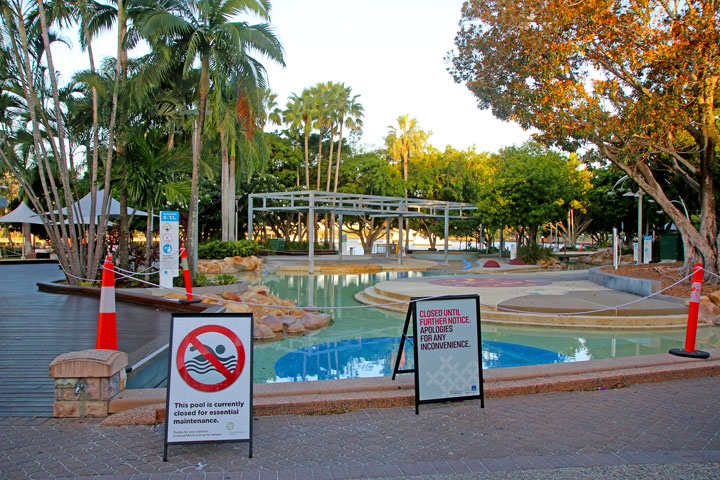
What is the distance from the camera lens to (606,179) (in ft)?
139

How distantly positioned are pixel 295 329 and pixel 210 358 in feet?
21.7

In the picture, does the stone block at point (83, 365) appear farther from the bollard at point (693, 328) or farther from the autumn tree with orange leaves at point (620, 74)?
the autumn tree with orange leaves at point (620, 74)

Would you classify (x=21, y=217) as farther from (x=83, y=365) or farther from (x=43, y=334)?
(x=83, y=365)

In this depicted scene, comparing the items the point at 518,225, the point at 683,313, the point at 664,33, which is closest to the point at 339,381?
the point at 683,313

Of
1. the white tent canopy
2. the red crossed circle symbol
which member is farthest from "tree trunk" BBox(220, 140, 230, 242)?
the red crossed circle symbol

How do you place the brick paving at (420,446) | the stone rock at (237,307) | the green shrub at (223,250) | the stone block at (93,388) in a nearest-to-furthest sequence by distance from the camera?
the brick paving at (420,446) → the stone block at (93,388) → the stone rock at (237,307) → the green shrub at (223,250)

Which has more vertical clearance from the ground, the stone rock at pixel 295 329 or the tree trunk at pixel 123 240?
the tree trunk at pixel 123 240

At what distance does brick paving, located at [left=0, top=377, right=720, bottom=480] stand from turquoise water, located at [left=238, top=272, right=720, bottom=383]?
9.10 ft

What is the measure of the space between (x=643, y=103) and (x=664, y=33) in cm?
170

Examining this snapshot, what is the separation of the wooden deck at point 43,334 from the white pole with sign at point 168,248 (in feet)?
3.32

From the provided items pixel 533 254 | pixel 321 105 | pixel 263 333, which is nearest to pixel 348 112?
pixel 321 105

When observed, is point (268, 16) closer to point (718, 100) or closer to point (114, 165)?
point (114, 165)

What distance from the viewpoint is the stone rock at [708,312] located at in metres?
11.7

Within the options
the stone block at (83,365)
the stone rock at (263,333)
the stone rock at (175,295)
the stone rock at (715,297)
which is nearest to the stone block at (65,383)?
the stone block at (83,365)
